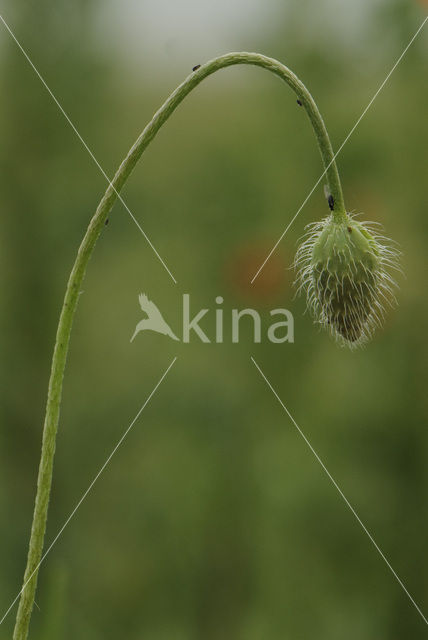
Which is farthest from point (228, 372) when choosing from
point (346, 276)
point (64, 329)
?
point (64, 329)

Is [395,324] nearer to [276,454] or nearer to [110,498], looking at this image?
[276,454]

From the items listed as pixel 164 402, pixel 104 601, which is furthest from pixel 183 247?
pixel 104 601

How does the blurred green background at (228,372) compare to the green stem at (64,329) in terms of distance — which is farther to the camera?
the blurred green background at (228,372)
